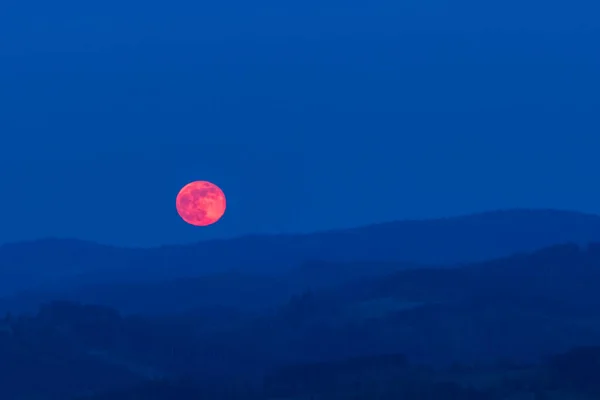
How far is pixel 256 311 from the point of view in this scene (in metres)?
80.9

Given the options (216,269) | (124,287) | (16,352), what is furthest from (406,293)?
(216,269)

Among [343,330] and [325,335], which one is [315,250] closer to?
[343,330]

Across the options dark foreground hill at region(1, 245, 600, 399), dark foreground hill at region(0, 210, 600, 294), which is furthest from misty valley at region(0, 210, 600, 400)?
dark foreground hill at region(0, 210, 600, 294)

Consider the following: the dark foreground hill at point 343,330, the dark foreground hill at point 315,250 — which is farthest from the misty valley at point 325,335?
the dark foreground hill at point 315,250

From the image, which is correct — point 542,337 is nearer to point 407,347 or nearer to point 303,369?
point 407,347

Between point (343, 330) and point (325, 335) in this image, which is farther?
point (343, 330)

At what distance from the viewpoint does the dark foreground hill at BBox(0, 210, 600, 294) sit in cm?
13750

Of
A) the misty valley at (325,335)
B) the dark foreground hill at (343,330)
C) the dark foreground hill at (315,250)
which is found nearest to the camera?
the misty valley at (325,335)

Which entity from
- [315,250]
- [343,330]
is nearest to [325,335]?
[343,330]

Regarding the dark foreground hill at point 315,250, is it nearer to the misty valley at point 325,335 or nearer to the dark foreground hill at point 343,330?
the misty valley at point 325,335

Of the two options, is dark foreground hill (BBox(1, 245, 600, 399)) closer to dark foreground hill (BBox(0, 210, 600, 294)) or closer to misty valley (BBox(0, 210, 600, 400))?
misty valley (BBox(0, 210, 600, 400))

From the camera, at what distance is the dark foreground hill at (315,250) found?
5413 inches

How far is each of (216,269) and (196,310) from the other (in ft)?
196

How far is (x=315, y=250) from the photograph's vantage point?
14850 centimetres
